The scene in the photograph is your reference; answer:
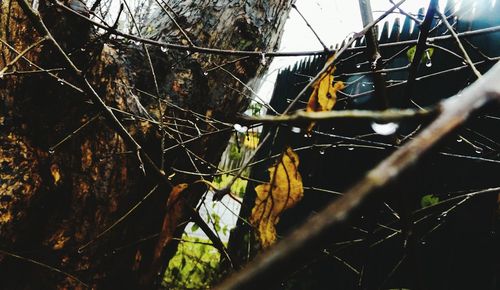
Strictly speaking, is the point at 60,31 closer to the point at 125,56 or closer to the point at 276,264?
the point at 125,56

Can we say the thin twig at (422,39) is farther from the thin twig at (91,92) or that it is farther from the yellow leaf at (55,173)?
the yellow leaf at (55,173)

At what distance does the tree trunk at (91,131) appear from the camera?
4.50 ft

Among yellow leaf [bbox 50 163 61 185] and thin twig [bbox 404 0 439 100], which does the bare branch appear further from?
yellow leaf [bbox 50 163 61 185]

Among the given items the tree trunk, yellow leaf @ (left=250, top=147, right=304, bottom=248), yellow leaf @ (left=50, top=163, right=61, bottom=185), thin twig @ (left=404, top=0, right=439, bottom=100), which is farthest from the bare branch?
yellow leaf @ (left=50, top=163, right=61, bottom=185)

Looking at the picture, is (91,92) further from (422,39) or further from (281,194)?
(422,39)

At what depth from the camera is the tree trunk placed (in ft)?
4.50

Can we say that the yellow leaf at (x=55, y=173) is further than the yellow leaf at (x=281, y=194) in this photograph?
Yes

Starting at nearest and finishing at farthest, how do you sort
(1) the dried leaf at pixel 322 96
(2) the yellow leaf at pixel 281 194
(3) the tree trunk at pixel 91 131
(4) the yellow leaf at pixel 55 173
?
1. (2) the yellow leaf at pixel 281 194
2. (1) the dried leaf at pixel 322 96
3. (3) the tree trunk at pixel 91 131
4. (4) the yellow leaf at pixel 55 173

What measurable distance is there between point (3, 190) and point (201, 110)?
0.99m

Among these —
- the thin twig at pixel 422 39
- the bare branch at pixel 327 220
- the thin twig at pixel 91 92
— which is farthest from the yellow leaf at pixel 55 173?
the bare branch at pixel 327 220

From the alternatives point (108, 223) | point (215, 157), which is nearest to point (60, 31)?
point (108, 223)

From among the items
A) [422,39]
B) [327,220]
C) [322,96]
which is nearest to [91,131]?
[322,96]

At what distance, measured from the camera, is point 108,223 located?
161 cm

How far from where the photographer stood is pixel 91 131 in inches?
61.1
